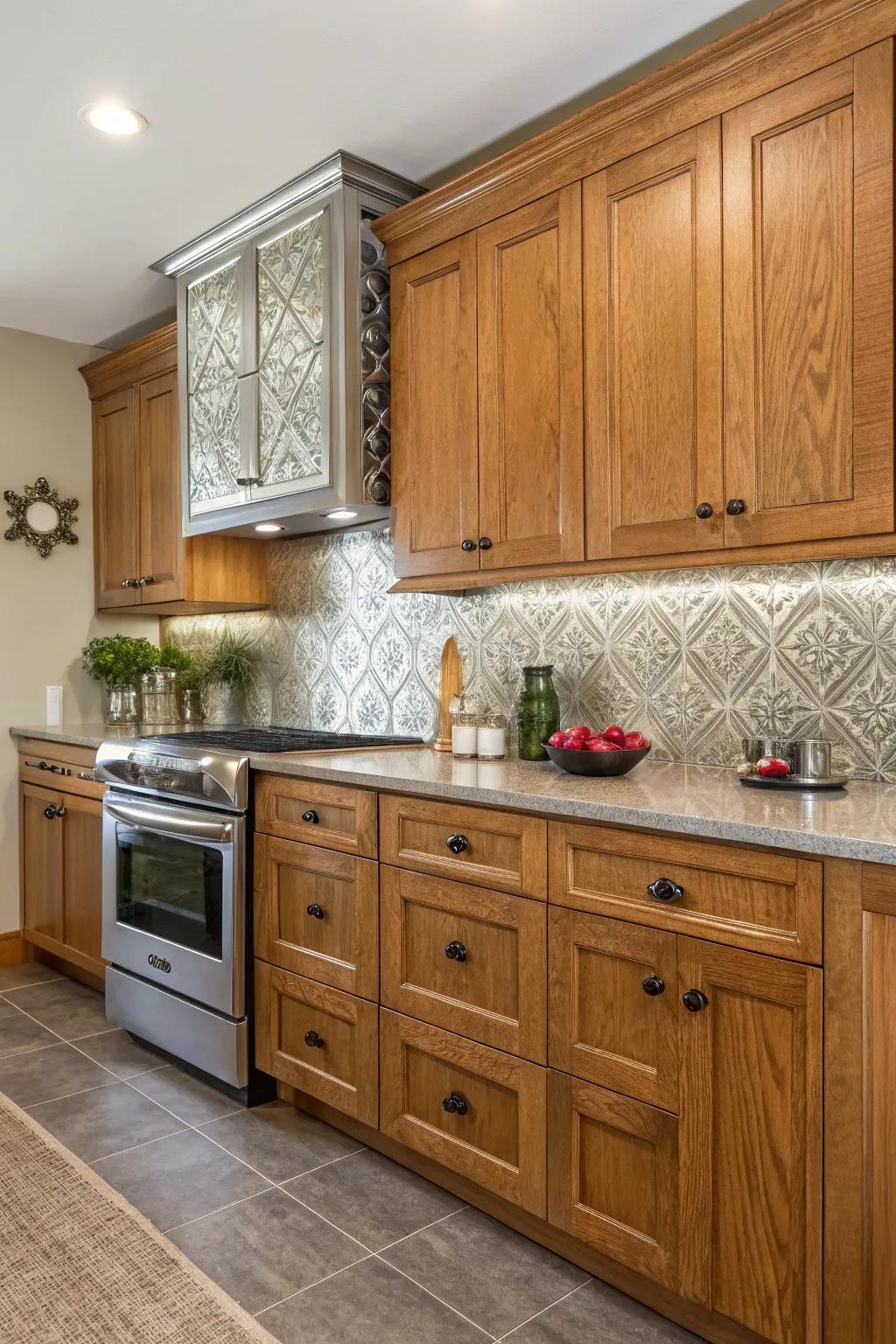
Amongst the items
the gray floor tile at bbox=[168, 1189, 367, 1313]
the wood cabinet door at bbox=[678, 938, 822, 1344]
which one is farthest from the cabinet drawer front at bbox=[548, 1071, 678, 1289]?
the gray floor tile at bbox=[168, 1189, 367, 1313]

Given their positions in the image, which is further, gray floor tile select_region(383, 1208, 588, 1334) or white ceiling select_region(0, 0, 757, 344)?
white ceiling select_region(0, 0, 757, 344)

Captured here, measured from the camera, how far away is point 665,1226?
65.3 inches

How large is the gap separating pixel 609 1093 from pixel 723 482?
124cm

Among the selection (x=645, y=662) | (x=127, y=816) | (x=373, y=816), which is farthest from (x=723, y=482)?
(x=127, y=816)

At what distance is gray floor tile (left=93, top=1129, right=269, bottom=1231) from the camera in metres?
2.10

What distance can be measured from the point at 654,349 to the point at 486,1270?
6.48 ft

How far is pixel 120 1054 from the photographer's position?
300 centimetres

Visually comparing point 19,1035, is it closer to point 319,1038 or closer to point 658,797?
Answer: point 319,1038

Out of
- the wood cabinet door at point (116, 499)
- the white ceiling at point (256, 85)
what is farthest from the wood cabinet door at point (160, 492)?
the white ceiling at point (256, 85)

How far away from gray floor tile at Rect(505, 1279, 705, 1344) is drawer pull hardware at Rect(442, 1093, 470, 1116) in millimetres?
402

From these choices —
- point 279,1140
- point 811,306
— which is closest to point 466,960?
point 279,1140

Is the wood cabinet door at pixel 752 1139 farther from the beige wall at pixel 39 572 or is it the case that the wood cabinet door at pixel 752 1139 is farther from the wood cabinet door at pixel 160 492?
the beige wall at pixel 39 572

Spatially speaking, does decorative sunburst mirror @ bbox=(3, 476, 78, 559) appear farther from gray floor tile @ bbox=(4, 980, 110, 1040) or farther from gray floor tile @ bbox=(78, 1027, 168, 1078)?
gray floor tile @ bbox=(78, 1027, 168, 1078)

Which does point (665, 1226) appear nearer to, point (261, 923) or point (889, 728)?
point (889, 728)
